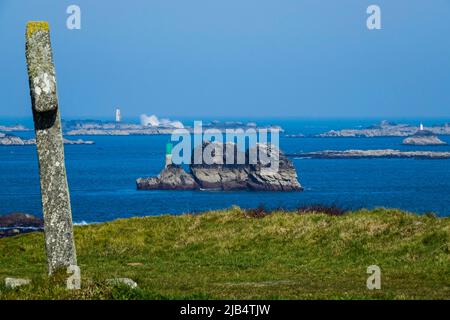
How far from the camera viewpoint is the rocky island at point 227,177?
175 m

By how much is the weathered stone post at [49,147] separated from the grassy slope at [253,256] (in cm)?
106

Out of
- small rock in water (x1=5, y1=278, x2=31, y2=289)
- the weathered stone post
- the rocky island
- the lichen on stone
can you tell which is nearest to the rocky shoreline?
the rocky island

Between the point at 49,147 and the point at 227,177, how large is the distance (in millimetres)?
165528

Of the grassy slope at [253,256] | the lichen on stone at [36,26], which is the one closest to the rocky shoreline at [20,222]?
the grassy slope at [253,256]

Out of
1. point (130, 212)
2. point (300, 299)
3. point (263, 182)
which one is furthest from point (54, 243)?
point (263, 182)

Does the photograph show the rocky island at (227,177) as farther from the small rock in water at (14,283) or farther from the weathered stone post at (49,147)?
the small rock in water at (14,283)

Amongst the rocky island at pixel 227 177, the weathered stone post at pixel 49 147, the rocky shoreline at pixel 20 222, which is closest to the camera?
the weathered stone post at pixel 49 147

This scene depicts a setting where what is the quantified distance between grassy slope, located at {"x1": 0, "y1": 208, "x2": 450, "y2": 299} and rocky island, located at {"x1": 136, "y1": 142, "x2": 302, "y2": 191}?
139m

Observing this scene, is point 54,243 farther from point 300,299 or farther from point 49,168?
point 300,299

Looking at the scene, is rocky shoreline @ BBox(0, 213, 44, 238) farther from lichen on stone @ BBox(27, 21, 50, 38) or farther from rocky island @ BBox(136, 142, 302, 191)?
lichen on stone @ BBox(27, 21, 50, 38)

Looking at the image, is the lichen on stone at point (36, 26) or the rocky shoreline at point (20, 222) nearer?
the lichen on stone at point (36, 26)

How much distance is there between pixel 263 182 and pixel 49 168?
159274mm
